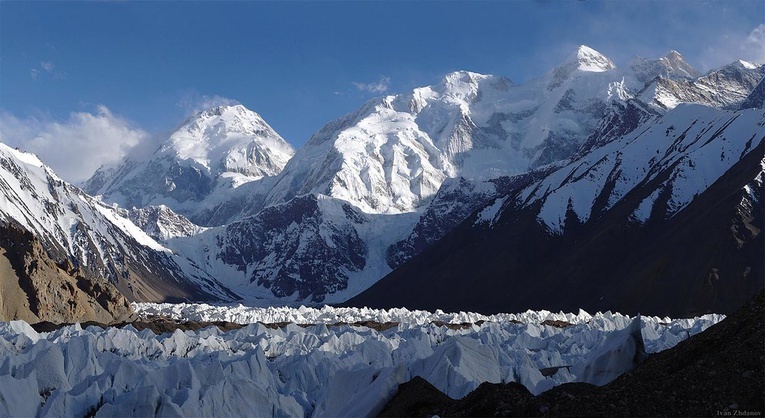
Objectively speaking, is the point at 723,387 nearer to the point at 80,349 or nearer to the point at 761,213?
the point at 80,349

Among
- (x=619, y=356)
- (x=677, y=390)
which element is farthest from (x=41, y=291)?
(x=677, y=390)

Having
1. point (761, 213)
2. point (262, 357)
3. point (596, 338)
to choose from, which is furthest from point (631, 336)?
point (761, 213)

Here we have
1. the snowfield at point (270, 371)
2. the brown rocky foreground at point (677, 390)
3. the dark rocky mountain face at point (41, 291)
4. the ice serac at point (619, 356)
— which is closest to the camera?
the brown rocky foreground at point (677, 390)

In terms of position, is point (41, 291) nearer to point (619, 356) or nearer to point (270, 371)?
point (270, 371)

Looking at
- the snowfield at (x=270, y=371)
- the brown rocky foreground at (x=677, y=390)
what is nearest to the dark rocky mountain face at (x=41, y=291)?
the snowfield at (x=270, y=371)

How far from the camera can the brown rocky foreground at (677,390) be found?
1991 cm

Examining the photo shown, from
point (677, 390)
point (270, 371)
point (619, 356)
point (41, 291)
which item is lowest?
point (270, 371)

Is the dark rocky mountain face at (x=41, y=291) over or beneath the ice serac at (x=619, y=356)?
over

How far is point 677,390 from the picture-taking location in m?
20.6

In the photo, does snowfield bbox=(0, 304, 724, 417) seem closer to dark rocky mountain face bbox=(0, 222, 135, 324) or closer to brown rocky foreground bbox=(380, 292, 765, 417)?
brown rocky foreground bbox=(380, 292, 765, 417)

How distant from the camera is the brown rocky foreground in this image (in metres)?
19.9

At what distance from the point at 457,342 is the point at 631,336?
14.0 metres

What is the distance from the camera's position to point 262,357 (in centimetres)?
5853

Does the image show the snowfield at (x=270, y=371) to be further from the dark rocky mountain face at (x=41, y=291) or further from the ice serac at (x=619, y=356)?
the dark rocky mountain face at (x=41, y=291)
